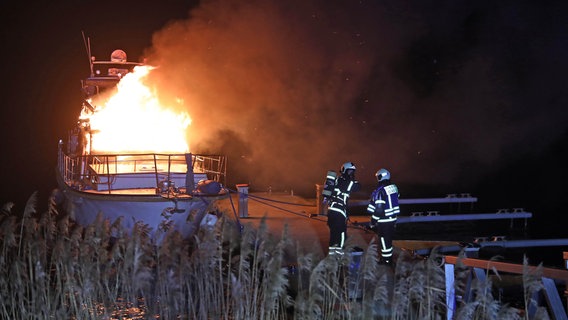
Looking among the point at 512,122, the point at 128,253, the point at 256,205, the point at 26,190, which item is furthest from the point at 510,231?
the point at 26,190

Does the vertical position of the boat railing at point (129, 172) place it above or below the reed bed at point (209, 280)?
above

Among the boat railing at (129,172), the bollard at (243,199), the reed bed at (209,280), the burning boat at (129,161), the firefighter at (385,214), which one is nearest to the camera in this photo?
the reed bed at (209,280)

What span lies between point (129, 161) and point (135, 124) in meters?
1.21

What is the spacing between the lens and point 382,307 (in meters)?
6.74

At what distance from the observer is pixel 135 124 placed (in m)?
14.3

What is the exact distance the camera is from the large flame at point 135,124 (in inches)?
557

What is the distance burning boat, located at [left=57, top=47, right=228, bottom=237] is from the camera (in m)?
10.8

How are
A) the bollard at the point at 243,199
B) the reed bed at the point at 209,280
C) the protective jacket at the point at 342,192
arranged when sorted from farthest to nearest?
the bollard at the point at 243,199 → the protective jacket at the point at 342,192 → the reed bed at the point at 209,280

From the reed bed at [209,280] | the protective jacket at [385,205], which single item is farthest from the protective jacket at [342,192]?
the reed bed at [209,280]

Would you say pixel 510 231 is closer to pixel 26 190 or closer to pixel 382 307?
pixel 382 307

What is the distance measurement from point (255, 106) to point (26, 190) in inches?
522

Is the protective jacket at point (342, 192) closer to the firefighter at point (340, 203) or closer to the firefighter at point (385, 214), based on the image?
the firefighter at point (340, 203)

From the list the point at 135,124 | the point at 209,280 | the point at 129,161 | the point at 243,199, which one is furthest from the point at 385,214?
the point at 135,124

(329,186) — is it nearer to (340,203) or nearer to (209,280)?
(340,203)
